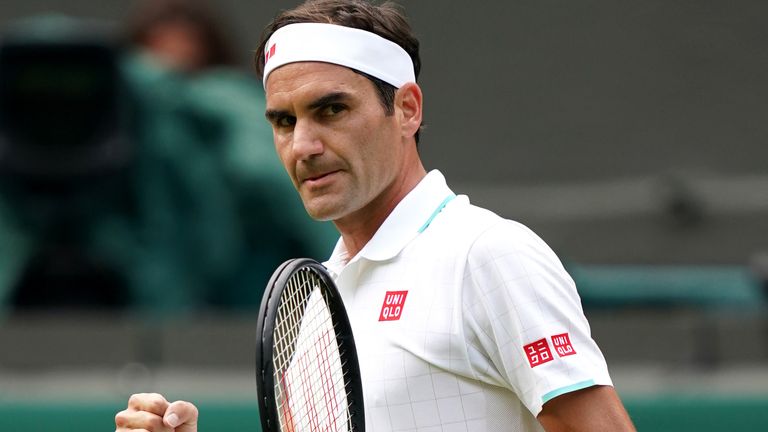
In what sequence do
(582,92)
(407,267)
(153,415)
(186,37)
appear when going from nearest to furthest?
1. (153,415)
2. (407,267)
3. (186,37)
4. (582,92)

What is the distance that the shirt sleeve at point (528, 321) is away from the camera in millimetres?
2107

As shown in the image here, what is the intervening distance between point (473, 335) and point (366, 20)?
0.60 m

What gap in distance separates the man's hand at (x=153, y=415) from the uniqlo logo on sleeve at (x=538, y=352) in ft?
1.70

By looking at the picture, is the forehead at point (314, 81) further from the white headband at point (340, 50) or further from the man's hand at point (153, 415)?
the man's hand at point (153, 415)

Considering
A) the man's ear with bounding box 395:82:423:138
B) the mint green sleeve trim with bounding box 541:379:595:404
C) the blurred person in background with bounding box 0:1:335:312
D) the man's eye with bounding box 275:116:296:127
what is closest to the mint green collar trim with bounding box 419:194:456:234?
the man's ear with bounding box 395:82:423:138

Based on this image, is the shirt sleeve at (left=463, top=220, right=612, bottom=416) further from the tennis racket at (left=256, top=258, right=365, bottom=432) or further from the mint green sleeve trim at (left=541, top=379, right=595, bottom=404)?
the tennis racket at (left=256, top=258, right=365, bottom=432)

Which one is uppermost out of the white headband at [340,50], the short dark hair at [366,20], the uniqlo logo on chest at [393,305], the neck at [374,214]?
the short dark hair at [366,20]

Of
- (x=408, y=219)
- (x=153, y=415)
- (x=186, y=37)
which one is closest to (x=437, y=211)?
(x=408, y=219)

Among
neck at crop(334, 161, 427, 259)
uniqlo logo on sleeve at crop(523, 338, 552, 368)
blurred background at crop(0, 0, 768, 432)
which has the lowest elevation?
uniqlo logo on sleeve at crop(523, 338, 552, 368)

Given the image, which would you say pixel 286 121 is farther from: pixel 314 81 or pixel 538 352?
pixel 538 352

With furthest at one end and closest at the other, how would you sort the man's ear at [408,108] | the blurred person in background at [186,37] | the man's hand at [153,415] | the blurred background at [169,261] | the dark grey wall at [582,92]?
the dark grey wall at [582,92] < the blurred person in background at [186,37] < the blurred background at [169,261] < the man's ear at [408,108] < the man's hand at [153,415]

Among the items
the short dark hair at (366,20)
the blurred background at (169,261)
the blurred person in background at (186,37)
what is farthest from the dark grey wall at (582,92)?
the short dark hair at (366,20)

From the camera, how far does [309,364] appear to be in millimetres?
2373

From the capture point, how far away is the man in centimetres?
212
